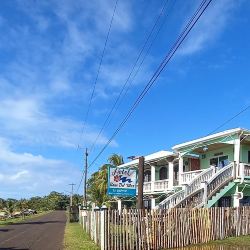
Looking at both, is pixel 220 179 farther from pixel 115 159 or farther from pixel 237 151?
pixel 115 159

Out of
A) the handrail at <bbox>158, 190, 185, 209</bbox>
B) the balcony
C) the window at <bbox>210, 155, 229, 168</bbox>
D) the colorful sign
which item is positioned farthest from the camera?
the balcony

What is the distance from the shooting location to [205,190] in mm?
24141

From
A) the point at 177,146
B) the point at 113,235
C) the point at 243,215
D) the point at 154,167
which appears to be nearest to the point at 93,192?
the point at 154,167

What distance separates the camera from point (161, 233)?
17.4 metres

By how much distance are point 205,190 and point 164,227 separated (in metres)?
7.21

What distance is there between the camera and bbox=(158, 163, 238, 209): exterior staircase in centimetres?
2422

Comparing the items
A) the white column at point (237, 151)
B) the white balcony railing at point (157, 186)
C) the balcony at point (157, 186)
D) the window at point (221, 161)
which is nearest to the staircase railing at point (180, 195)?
the white column at point (237, 151)

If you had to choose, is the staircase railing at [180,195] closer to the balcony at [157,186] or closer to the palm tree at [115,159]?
the balcony at [157,186]

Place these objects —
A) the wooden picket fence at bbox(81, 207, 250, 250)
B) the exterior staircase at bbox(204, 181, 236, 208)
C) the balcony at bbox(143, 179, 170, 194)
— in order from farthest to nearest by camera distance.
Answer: the balcony at bbox(143, 179, 170, 194), the exterior staircase at bbox(204, 181, 236, 208), the wooden picket fence at bbox(81, 207, 250, 250)

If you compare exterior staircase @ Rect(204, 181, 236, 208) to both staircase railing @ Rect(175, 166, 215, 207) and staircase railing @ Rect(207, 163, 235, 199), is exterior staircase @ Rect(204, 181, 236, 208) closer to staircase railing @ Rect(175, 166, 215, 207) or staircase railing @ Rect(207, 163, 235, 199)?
staircase railing @ Rect(207, 163, 235, 199)

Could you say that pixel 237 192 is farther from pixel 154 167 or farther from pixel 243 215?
pixel 154 167

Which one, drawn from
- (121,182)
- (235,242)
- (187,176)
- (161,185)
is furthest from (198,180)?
(161,185)

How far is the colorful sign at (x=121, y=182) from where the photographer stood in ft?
68.4

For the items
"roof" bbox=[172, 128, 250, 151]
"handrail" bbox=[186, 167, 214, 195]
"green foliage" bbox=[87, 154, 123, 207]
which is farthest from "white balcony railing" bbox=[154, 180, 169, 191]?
"green foliage" bbox=[87, 154, 123, 207]
